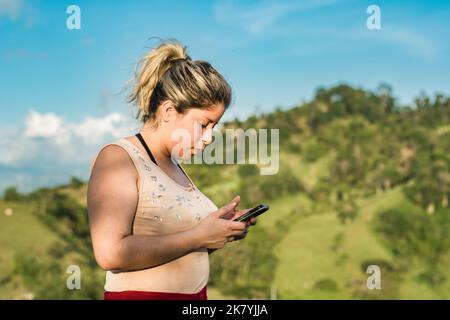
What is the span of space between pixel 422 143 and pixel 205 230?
31.5m

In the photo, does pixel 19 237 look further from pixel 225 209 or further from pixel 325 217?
pixel 225 209

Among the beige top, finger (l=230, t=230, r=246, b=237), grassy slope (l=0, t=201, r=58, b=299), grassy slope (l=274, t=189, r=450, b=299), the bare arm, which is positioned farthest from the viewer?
grassy slope (l=274, t=189, r=450, b=299)

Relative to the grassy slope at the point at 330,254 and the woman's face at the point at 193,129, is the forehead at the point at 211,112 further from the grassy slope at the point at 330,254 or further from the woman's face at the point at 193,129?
the grassy slope at the point at 330,254

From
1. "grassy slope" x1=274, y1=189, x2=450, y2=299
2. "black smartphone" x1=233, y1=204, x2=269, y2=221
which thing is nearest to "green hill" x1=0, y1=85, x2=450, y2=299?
"grassy slope" x1=274, y1=189, x2=450, y2=299

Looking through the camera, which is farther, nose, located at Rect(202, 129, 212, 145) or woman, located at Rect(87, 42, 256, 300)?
A: nose, located at Rect(202, 129, 212, 145)

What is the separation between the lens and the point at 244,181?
30.3 metres

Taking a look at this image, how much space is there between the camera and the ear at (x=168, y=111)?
1.75 meters

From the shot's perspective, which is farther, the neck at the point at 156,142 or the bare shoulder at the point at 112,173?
the neck at the point at 156,142

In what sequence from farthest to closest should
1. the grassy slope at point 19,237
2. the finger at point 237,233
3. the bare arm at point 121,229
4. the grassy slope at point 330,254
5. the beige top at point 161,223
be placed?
the grassy slope at point 330,254
the grassy slope at point 19,237
the finger at point 237,233
the beige top at point 161,223
the bare arm at point 121,229

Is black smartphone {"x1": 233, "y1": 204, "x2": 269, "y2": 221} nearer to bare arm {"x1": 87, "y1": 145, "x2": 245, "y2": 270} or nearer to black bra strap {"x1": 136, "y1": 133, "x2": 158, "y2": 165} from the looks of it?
bare arm {"x1": 87, "y1": 145, "x2": 245, "y2": 270}

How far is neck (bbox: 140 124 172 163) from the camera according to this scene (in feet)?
5.73

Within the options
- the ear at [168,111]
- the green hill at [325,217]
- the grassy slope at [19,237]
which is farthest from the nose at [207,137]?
the grassy slope at [19,237]

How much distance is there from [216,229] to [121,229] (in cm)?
Answer: 28

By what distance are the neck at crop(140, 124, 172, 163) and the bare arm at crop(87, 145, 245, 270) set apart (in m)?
0.15
